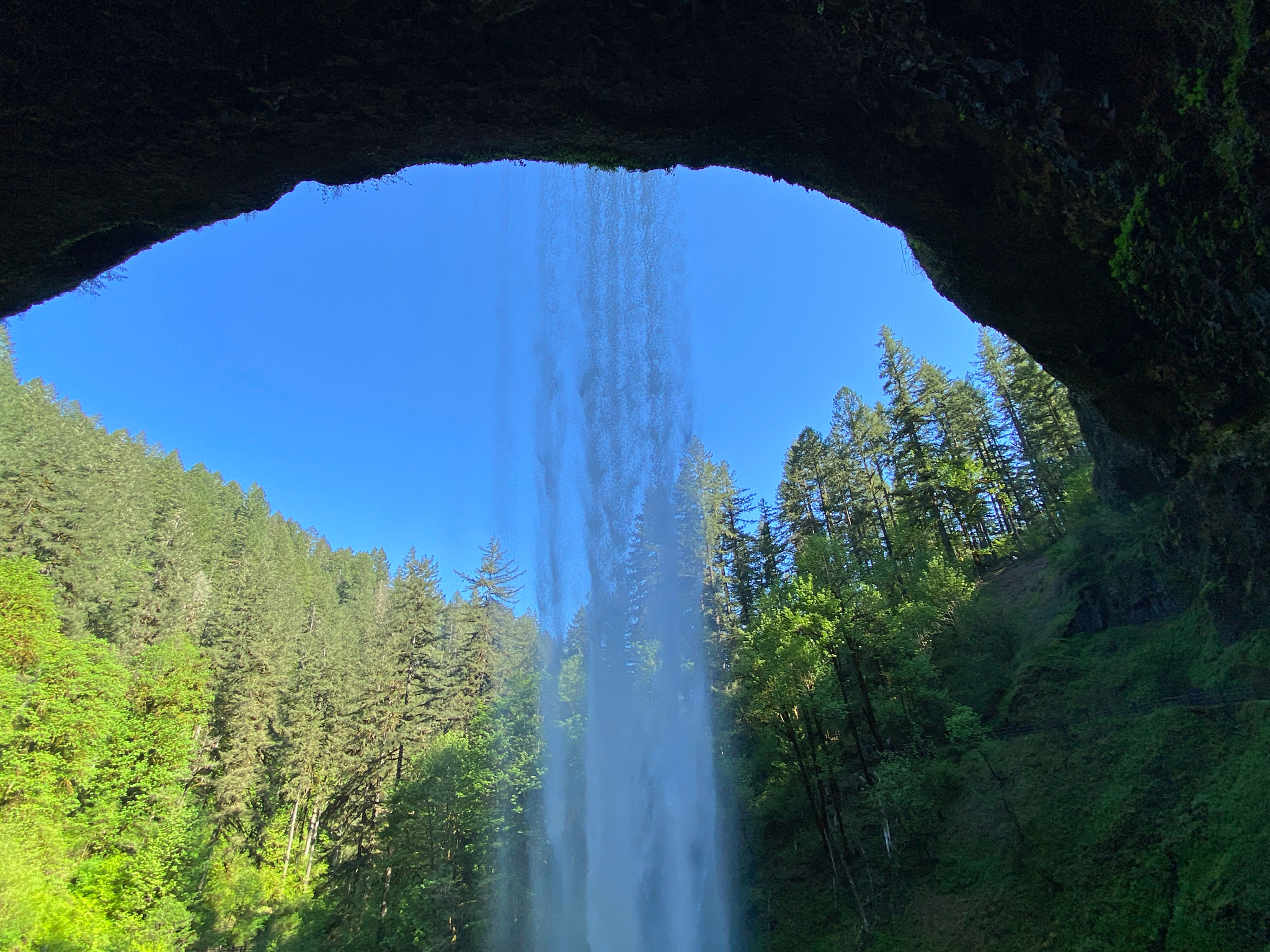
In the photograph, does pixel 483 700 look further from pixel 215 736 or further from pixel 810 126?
pixel 810 126

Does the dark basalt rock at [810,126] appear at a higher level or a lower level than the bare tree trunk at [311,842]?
higher

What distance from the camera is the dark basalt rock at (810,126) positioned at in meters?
7.24

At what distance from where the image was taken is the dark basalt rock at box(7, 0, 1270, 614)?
7238mm

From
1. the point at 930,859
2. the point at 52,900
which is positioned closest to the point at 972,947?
the point at 930,859

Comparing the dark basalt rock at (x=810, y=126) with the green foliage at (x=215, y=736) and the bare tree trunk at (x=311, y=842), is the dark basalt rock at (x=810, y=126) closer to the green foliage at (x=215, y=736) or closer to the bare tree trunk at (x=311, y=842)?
the green foliage at (x=215, y=736)

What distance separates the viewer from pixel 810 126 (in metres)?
10.4

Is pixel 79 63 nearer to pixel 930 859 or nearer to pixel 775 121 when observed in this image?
pixel 775 121

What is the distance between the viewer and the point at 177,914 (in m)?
20.5

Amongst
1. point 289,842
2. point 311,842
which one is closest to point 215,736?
point 289,842

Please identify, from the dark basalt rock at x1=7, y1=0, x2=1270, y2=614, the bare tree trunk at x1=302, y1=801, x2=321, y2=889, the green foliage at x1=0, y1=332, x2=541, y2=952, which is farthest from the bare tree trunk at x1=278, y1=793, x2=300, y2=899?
the dark basalt rock at x1=7, y1=0, x2=1270, y2=614

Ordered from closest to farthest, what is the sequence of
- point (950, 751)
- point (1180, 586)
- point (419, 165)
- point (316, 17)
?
point (316, 17) < point (419, 165) < point (1180, 586) < point (950, 751)

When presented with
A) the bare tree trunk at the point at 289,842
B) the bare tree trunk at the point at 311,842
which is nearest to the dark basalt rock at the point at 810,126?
Result: the bare tree trunk at the point at 289,842

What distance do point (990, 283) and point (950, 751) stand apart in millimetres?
16159

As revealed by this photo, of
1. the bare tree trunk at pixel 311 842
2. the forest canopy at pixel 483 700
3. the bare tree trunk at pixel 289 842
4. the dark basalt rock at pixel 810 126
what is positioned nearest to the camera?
the dark basalt rock at pixel 810 126
